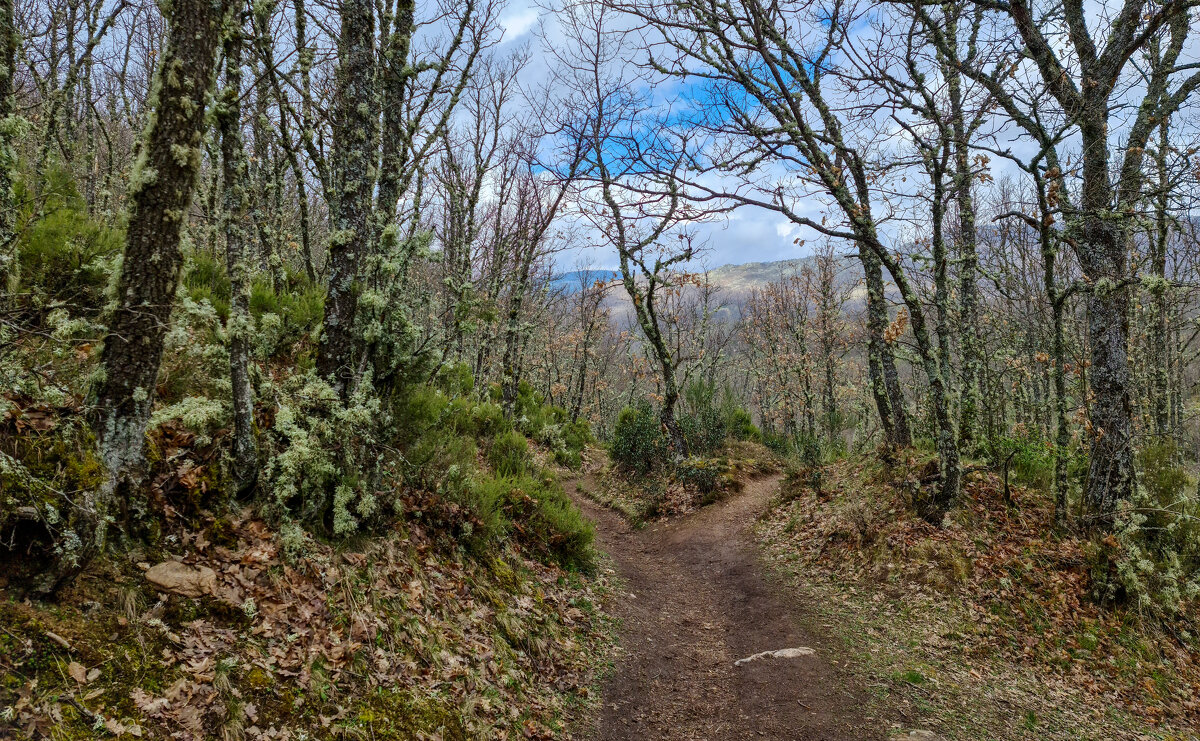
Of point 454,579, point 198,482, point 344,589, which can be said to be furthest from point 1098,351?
point 198,482

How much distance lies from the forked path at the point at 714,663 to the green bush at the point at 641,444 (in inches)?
160

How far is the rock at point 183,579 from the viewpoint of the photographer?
9.51 ft

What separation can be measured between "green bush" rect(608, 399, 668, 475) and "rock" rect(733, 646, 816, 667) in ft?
25.3

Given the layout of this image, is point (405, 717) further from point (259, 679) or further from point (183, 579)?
point (183, 579)

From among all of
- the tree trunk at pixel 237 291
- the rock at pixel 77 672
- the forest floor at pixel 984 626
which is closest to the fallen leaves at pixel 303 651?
the rock at pixel 77 672

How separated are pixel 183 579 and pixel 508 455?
571 cm

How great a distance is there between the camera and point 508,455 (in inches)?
340

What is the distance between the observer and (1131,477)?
7266 millimetres

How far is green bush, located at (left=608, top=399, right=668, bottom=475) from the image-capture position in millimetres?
13969

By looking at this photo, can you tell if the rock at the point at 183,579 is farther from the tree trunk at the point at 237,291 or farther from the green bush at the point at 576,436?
the green bush at the point at 576,436

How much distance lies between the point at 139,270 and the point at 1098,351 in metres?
10.5

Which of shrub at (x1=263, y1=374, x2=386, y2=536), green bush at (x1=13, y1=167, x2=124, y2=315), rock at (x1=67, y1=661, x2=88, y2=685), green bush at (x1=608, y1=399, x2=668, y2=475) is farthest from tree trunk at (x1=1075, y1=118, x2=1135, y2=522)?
green bush at (x1=13, y1=167, x2=124, y2=315)

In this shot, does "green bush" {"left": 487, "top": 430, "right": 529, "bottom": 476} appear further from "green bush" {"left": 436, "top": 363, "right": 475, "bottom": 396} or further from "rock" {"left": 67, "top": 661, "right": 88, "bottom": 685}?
"rock" {"left": 67, "top": 661, "right": 88, "bottom": 685}

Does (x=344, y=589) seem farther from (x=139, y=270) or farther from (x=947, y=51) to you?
(x=947, y=51)
